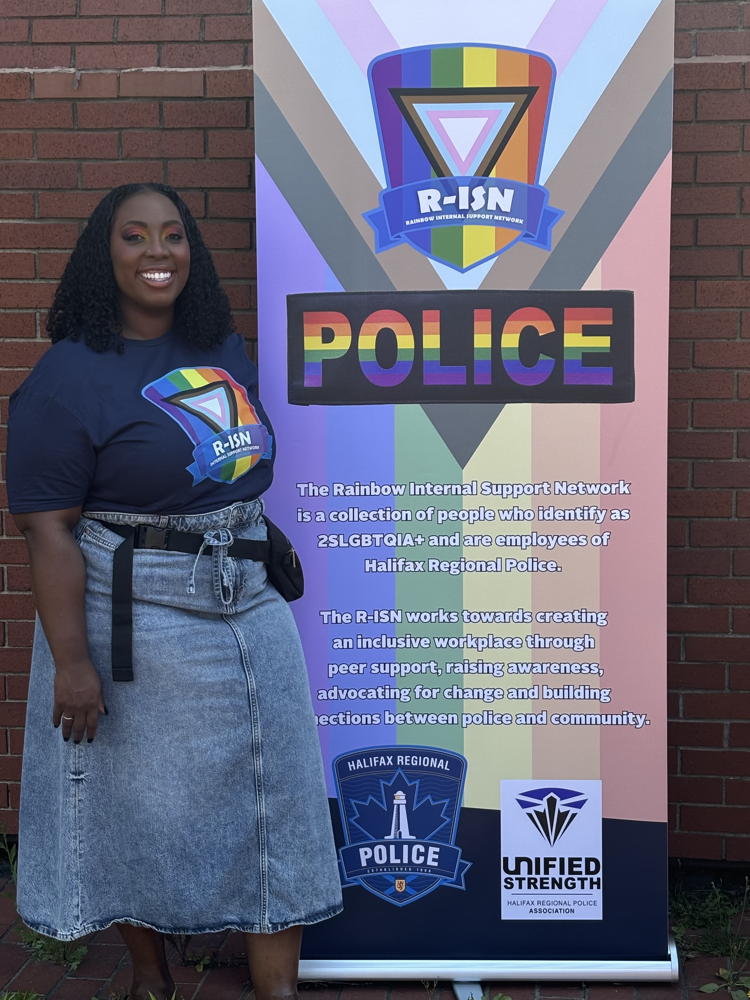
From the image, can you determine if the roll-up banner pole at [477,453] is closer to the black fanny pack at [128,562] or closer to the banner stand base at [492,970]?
the banner stand base at [492,970]

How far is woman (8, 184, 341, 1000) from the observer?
2498 millimetres

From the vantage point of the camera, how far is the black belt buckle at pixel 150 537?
101 inches

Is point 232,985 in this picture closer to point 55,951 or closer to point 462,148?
point 55,951

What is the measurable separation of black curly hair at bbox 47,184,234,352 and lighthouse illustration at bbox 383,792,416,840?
4.36 ft

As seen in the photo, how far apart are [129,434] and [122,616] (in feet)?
1.37

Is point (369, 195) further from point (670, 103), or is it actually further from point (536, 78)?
point (670, 103)

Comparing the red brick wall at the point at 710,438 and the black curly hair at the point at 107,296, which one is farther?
the red brick wall at the point at 710,438

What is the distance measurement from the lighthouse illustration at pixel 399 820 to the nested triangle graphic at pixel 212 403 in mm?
1156

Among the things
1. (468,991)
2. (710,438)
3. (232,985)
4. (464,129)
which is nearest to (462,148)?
(464,129)

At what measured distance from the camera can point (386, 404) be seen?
2.97 metres

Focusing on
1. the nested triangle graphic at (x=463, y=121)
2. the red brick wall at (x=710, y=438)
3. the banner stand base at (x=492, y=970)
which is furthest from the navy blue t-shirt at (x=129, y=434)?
the red brick wall at (x=710, y=438)

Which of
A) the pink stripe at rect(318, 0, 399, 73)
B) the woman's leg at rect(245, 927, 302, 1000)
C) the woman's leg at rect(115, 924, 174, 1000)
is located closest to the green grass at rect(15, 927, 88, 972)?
the woman's leg at rect(115, 924, 174, 1000)

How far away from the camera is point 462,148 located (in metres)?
2.88

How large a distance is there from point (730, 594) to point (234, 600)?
176 centimetres
